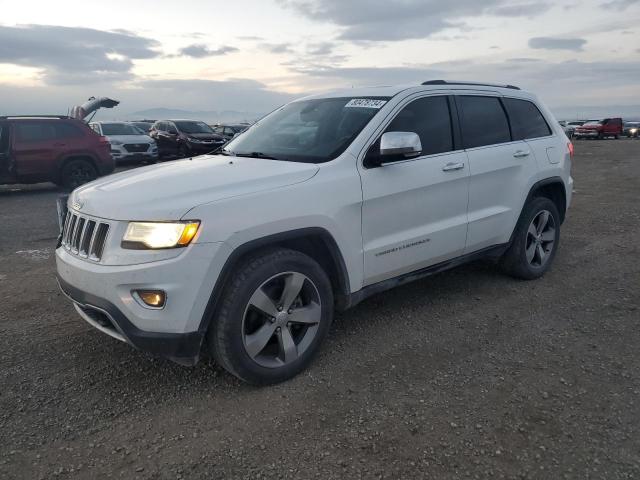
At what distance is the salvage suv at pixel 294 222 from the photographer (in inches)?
107

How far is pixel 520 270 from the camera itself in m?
4.79

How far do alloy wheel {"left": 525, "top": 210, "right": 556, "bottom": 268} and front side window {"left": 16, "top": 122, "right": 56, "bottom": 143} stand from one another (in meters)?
10.3

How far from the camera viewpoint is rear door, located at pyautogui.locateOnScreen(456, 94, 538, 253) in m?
4.21

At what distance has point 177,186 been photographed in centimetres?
298

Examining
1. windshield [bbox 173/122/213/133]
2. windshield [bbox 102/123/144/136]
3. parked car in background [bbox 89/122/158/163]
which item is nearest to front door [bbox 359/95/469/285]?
parked car in background [bbox 89/122/158/163]

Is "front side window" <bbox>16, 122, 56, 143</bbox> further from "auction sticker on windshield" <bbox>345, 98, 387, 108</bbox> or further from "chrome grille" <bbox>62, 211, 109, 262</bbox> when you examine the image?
"auction sticker on windshield" <bbox>345, 98, 387, 108</bbox>

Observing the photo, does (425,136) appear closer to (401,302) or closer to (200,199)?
(401,302)

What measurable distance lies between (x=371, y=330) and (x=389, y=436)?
4.21 ft

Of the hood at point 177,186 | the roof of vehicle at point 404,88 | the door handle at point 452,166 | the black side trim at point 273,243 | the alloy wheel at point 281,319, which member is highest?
the roof of vehicle at point 404,88

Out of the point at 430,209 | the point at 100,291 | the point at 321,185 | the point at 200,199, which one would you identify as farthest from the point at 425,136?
the point at 100,291

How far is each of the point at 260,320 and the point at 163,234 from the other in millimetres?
790

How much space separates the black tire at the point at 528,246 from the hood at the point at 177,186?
7.69 ft

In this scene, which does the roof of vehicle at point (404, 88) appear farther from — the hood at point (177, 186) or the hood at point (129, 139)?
the hood at point (129, 139)

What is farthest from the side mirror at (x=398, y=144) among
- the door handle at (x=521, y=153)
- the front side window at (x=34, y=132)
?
the front side window at (x=34, y=132)
